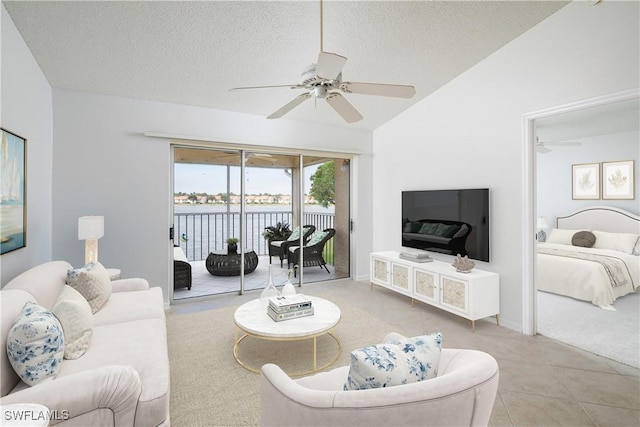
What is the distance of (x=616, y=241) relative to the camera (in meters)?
4.54

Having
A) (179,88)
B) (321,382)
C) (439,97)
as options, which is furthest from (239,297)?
(439,97)

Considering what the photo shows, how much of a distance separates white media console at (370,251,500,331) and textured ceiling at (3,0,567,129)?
2283mm

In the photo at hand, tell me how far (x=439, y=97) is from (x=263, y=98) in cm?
225

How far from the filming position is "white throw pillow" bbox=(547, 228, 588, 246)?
5.10 m

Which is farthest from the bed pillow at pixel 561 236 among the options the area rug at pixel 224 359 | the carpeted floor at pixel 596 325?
the area rug at pixel 224 359

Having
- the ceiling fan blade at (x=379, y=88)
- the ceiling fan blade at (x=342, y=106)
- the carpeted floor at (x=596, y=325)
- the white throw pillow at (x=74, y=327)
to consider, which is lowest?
the carpeted floor at (x=596, y=325)

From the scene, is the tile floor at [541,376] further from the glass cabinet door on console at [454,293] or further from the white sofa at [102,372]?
the white sofa at [102,372]

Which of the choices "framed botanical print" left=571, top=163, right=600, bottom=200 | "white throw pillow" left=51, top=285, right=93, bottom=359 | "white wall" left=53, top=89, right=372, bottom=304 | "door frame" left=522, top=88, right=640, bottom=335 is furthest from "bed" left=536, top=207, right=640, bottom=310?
"white wall" left=53, top=89, right=372, bottom=304

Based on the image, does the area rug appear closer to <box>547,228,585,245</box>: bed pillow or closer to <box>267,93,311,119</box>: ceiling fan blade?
<box>267,93,311,119</box>: ceiling fan blade

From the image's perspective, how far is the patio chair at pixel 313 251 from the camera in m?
4.95

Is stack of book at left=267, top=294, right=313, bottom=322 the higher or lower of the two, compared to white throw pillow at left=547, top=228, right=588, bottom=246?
lower

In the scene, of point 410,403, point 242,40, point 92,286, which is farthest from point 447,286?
point 92,286

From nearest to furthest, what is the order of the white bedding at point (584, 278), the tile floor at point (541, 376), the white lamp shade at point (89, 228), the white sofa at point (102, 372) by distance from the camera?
1. the white sofa at point (102, 372)
2. the tile floor at point (541, 376)
3. the white lamp shade at point (89, 228)
4. the white bedding at point (584, 278)

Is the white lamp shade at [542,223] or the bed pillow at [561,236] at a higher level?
the white lamp shade at [542,223]
